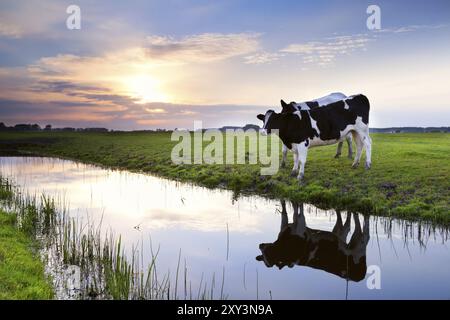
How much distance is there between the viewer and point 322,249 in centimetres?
1019

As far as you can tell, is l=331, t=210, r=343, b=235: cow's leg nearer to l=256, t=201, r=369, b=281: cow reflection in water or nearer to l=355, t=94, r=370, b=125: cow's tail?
l=256, t=201, r=369, b=281: cow reflection in water

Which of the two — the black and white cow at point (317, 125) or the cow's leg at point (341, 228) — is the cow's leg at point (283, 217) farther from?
the black and white cow at point (317, 125)

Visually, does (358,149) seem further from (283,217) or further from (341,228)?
(341,228)

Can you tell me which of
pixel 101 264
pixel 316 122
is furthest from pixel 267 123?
pixel 101 264

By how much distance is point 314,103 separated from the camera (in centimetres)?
2078

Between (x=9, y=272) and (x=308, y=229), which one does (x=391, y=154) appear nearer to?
(x=308, y=229)

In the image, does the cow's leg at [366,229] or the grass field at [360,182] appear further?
the grass field at [360,182]

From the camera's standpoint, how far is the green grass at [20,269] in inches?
279

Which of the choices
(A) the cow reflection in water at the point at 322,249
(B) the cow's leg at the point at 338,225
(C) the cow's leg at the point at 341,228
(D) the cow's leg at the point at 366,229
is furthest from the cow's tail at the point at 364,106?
(A) the cow reflection in water at the point at 322,249

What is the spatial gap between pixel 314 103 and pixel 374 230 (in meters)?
10.5

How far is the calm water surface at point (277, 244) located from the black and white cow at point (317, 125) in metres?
3.14

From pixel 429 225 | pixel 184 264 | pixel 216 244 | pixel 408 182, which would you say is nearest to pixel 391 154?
pixel 408 182

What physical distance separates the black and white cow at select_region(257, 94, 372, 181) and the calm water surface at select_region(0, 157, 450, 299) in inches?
124

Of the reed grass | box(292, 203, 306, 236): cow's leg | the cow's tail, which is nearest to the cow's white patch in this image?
the cow's tail
